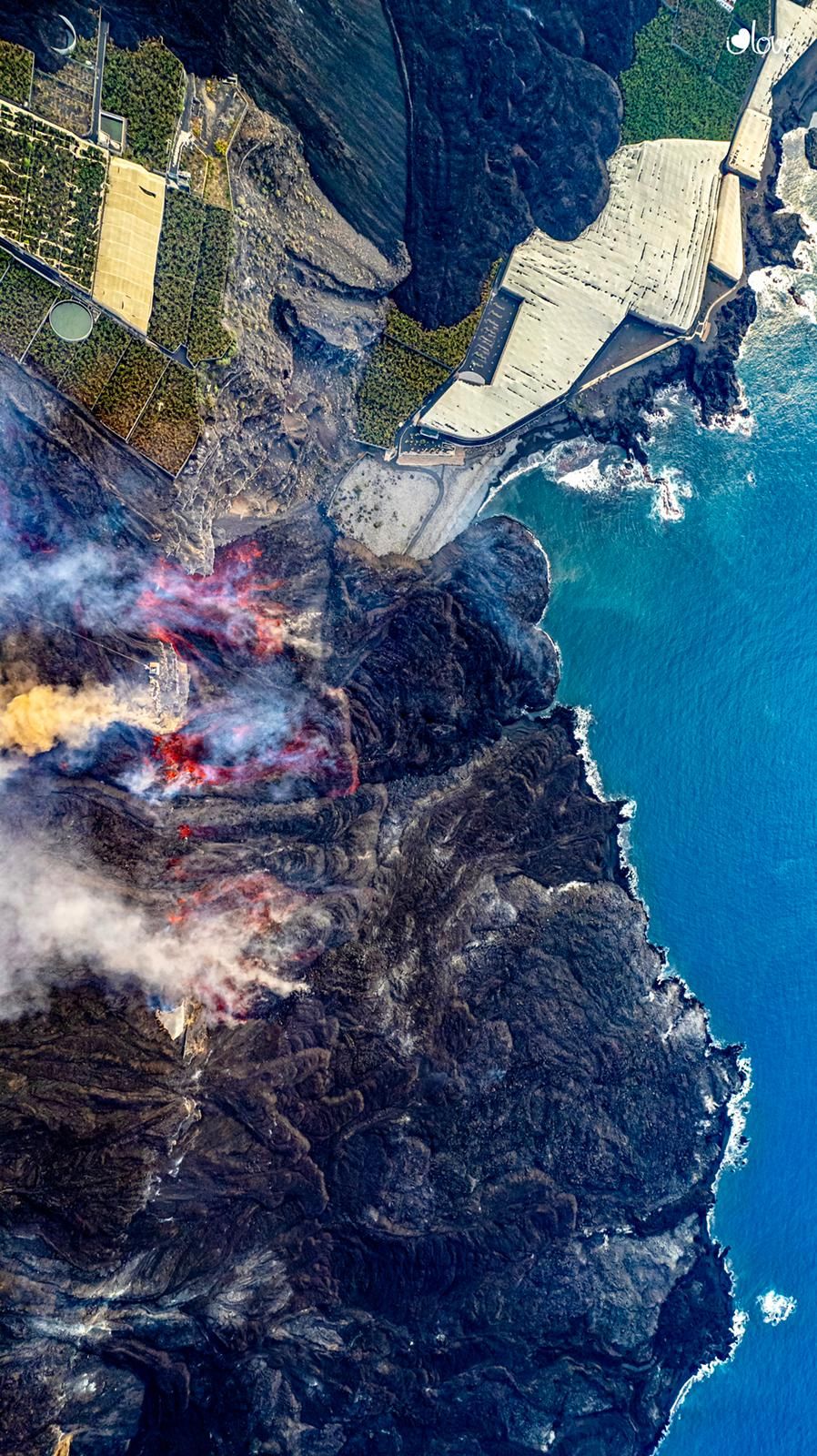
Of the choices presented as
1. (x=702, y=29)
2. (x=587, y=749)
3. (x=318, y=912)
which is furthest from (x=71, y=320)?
(x=702, y=29)

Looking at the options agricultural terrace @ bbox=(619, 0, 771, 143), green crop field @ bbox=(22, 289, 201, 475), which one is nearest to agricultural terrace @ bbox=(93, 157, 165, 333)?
green crop field @ bbox=(22, 289, 201, 475)

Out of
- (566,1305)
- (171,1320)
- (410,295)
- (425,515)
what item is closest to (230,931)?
(171,1320)

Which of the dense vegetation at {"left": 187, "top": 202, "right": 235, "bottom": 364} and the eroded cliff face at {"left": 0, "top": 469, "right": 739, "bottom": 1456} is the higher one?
the dense vegetation at {"left": 187, "top": 202, "right": 235, "bottom": 364}

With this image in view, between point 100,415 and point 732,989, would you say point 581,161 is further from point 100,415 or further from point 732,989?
point 732,989

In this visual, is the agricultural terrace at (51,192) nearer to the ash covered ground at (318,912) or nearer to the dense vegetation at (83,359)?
the dense vegetation at (83,359)

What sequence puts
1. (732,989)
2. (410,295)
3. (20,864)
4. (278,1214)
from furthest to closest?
(732,989), (410,295), (278,1214), (20,864)

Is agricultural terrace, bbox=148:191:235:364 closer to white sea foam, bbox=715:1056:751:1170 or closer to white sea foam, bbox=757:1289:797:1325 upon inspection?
white sea foam, bbox=715:1056:751:1170

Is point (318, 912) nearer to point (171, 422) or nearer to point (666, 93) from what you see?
point (171, 422)
